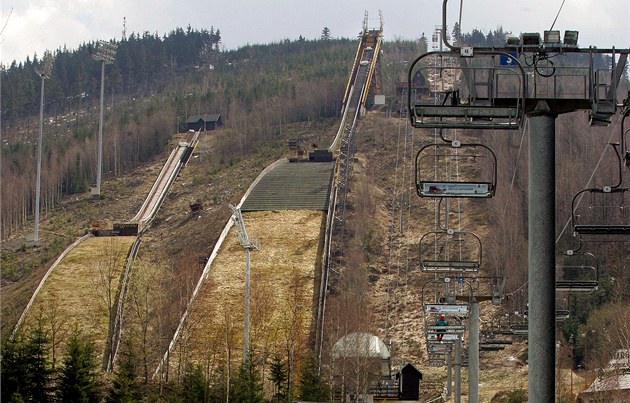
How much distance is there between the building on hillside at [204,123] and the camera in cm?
12162

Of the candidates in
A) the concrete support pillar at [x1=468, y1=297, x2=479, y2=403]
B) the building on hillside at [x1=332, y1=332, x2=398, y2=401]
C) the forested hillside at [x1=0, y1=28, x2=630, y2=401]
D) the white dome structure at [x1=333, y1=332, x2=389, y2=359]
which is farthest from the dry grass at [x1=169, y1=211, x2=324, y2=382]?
the concrete support pillar at [x1=468, y1=297, x2=479, y2=403]

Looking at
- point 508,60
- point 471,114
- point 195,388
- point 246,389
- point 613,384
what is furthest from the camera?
point 613,384

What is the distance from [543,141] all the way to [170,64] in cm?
17917

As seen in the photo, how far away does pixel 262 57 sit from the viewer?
602 ft

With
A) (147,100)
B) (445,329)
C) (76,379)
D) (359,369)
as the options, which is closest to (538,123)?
(445,329)

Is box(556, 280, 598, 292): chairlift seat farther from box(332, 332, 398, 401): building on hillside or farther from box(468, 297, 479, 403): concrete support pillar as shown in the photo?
box(332, 332, 398, 401): building on hillside

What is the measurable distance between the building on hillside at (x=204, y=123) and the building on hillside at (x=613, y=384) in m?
80.0

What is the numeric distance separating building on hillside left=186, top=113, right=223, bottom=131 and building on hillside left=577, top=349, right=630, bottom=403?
80.0m

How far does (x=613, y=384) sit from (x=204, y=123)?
86.6m

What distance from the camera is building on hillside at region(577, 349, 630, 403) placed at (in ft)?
129

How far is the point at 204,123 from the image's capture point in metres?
122

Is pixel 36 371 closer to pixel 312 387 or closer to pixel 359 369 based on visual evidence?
pixel 312 387

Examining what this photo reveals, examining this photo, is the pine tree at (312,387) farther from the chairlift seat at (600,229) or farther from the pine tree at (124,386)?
the chairlift seat at (600,229)

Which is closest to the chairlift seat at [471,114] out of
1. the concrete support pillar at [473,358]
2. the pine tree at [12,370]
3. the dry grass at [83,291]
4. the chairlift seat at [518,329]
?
the concrete support pillar at [473,358]
